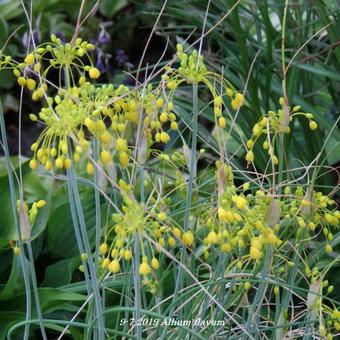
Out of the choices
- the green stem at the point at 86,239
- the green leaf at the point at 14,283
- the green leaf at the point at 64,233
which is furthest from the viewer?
the green leaf at the point at 64,233

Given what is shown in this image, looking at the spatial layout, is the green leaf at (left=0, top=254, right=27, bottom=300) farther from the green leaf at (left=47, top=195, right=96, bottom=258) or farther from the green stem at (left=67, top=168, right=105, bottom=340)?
the green stem at (left=67, top=168, right=105, bottom=340)

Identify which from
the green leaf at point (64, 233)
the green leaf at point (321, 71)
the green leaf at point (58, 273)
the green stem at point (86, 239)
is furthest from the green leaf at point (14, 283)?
the green leaf at point (321, 71)

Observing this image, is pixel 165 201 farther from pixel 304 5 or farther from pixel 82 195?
pixel 304 5

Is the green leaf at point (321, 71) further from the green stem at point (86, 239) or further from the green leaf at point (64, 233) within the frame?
the green stem at point (86, 239)

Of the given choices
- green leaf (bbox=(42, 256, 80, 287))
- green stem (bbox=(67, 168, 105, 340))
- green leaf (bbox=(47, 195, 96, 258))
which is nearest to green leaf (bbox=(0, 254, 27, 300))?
green leaf (bbox=(42, 256, 80, 287))

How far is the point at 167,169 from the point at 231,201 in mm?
1508

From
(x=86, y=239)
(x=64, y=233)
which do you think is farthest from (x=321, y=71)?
(x=86, y=239)

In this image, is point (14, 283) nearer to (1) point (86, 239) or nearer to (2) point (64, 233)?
(2) point (64, 233)

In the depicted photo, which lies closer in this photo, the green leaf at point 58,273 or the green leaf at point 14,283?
the green leaf at point 14,283

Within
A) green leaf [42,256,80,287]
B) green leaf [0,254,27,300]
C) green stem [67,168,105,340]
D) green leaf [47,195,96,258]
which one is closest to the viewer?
green stem [67,168,105,340]

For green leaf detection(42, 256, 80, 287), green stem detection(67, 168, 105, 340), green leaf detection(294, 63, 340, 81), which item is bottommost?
green leaf detection(42, 256, 80, 287)

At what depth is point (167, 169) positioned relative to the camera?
8.22ft

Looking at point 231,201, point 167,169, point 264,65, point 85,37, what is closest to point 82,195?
point 167,169

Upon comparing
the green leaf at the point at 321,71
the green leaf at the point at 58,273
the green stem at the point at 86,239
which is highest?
the green leaf at the point at 321,71
